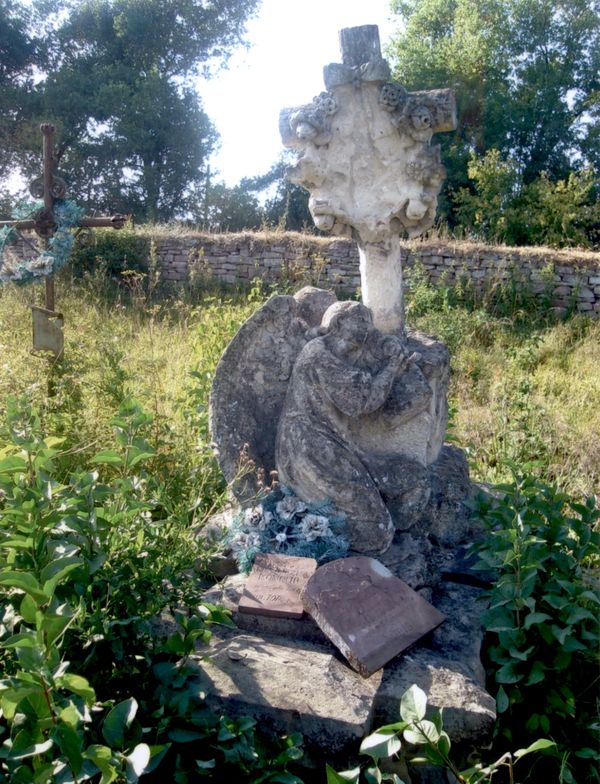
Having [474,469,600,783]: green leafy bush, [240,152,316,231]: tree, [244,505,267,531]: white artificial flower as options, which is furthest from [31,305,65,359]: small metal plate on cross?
[240,152,316,231]: tree

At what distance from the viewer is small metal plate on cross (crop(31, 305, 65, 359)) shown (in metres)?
4.76

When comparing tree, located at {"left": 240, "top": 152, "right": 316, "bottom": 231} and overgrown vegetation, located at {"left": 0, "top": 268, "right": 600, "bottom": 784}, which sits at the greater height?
tree, located at {"left": 240, "top": 152, "right": 316, "bottom": 231}

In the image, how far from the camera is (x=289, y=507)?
3178 mm

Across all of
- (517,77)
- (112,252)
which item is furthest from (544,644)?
(517,77)

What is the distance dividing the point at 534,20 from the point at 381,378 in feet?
69.2

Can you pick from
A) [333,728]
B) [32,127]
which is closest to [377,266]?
[333,728]

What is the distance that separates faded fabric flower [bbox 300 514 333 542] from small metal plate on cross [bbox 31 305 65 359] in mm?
2452

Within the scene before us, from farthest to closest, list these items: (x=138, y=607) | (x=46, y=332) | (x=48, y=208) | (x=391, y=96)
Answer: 1. (x=48, y=208)
2. (x=46, y=332)
3. (x=391, y=96)
4. (x=138, y=607)

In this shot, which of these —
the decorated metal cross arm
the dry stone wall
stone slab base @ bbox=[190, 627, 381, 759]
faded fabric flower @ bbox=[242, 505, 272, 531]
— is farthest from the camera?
the dry stone wall

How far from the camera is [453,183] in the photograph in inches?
707

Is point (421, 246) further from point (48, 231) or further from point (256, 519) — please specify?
point (256, 519)

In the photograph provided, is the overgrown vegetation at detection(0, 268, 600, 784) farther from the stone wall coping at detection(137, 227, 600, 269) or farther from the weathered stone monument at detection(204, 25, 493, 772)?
the stone wall coping at detection(137, 227, 600, 269)

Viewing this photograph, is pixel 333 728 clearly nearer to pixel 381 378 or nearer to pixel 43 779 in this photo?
pixel 43 779

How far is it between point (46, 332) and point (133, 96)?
52.5 ft
